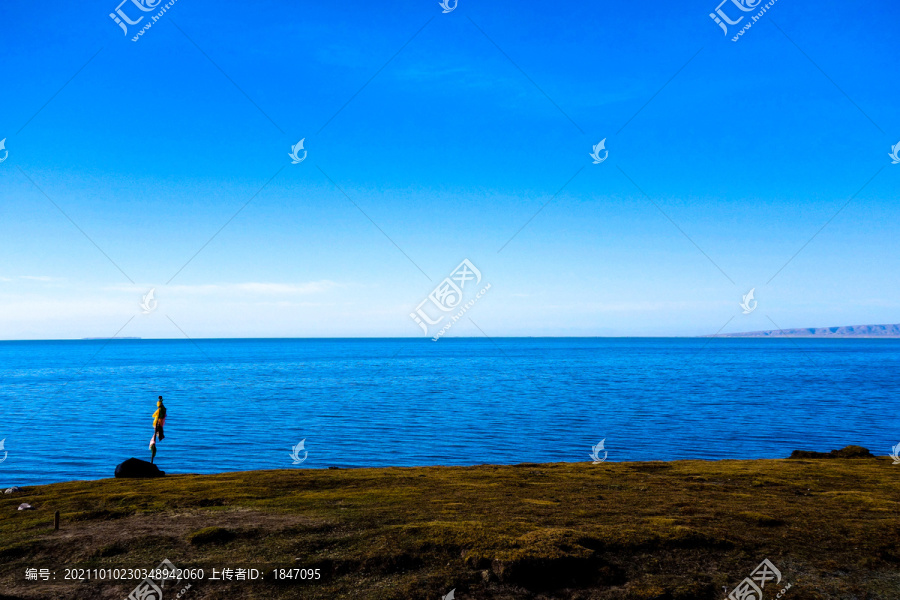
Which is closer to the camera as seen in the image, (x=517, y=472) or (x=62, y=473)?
(x=517, y=472)

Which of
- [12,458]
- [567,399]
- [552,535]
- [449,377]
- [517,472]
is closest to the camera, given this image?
[552,535]

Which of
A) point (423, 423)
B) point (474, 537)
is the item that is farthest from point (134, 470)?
point (423, 423)

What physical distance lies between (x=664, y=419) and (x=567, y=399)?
→ 21914 millimetres

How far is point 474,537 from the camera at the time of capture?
14414 millimetres

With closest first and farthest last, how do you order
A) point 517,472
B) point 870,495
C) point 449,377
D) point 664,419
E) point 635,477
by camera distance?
point 870,495, point 635,477, point 517,472, point 664,419, point 449,377

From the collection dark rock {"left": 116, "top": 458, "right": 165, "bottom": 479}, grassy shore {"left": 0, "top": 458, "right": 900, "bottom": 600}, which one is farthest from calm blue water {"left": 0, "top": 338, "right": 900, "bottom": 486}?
grassy shore {"left": 0, "top": 458, "right": 900, "bottom": 600}

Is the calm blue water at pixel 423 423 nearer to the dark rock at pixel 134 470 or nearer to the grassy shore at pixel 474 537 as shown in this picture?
the dark rock at pixel 134 470

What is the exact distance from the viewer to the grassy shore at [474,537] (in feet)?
39.8

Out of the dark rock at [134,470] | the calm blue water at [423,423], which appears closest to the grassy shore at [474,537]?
the dark rock at [134,470]

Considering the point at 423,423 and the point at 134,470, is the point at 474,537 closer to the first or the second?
the point at 134,470

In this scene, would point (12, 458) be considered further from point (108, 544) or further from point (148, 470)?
point (108, 544)

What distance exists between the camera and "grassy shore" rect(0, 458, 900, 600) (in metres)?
12.1

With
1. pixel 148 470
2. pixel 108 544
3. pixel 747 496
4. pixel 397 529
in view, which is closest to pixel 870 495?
pixel 747 496

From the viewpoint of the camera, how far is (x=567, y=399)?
84.1m
